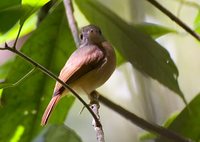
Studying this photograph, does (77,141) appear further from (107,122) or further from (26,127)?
(107,122)

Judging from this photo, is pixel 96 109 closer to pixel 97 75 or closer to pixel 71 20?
pixel 97 75

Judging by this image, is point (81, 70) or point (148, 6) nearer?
point (81, 70)

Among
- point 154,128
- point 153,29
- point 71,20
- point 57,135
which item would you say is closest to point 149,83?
point 153,29

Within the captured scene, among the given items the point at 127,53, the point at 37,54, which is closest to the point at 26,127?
the point at 37,54

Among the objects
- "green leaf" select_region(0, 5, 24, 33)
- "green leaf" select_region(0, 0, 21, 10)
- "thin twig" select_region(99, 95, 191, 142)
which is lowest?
"thin twig" select_region(99, 95, 191, 142)

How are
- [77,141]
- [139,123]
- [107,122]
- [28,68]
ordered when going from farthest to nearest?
[107,122]
[28,68]
[139,123]
[77,141]

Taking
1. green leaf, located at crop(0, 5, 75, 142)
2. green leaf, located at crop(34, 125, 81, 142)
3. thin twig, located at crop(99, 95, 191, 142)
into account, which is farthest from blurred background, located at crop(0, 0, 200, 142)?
green leaf, located at crop(34, 125, 81, 142)

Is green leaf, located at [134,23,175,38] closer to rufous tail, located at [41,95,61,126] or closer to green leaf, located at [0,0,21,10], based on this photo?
rufous tail, located at [41,95,61,126]
